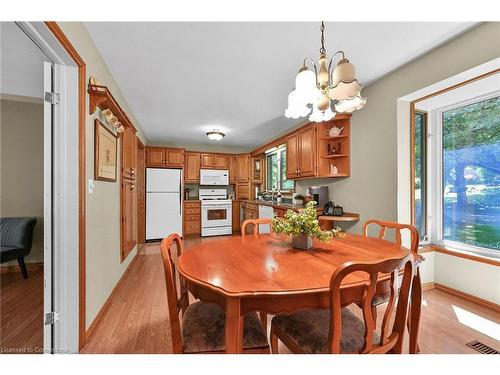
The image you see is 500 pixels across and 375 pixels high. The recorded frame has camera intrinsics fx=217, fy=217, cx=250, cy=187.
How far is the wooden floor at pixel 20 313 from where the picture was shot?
60.1 inches

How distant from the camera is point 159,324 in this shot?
1810 mm

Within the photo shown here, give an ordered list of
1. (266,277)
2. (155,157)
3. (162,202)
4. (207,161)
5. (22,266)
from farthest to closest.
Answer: (207,161) < (155,157) < (162,202) < (22,266) < (266,277)

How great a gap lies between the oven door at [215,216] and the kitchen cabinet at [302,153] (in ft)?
6.92

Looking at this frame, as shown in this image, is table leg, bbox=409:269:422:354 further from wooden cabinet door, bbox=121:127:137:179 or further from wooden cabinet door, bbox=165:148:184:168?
wooden cabinet door, bbox=165:148:184:168

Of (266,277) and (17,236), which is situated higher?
(266,277)

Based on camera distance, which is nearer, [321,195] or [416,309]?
[416,309]

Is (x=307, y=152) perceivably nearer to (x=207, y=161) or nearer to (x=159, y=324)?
(x=159, y=324)

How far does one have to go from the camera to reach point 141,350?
1.51 metres

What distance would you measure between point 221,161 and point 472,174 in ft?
15.5

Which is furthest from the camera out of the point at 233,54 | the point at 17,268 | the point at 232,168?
the point at 232,168

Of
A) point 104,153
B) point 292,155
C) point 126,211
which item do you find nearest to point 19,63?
point 104,153

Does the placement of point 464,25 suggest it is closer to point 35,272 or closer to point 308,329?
point 308,329

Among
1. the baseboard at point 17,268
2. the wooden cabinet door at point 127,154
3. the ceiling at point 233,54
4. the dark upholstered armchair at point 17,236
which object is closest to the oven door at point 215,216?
→ the wooden cabinet door at point 127,154

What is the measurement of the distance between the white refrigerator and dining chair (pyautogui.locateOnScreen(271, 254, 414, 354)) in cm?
416
